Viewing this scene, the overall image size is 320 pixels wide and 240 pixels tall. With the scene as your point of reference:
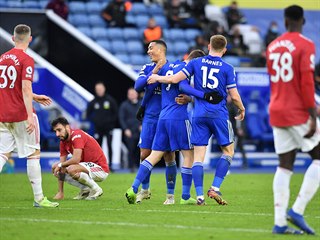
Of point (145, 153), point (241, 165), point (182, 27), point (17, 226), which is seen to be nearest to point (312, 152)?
point (17, 226)

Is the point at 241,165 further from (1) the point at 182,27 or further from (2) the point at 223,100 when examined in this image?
(2) the point at 223,100

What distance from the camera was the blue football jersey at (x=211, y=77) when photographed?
13.7 meters

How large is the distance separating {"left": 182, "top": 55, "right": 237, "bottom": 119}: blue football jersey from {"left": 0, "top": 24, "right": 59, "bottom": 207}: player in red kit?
2.34m

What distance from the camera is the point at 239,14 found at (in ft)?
107

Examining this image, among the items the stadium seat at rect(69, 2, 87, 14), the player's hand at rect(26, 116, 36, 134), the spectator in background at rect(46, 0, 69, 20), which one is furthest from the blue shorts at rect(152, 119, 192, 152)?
the stadium seat at rect(69, 2, 87, 14)

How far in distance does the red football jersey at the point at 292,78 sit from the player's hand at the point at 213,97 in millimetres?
3307

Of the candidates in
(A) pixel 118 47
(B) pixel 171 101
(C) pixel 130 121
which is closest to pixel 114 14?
(A) pixel 118 47

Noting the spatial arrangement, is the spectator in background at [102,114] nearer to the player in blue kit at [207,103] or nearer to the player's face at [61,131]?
the player's face at [61,131]

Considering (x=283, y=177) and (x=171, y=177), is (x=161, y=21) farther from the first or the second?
(x=283, y=177)

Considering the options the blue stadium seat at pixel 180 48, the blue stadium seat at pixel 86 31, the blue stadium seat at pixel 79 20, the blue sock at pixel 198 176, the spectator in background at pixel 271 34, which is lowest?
the blue sock at pixel 198 176

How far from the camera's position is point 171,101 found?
14055mm

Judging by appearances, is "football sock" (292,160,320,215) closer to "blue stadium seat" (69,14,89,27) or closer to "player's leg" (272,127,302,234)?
"player's leg" (272,127,302,234)

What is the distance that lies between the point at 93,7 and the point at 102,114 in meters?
6.16

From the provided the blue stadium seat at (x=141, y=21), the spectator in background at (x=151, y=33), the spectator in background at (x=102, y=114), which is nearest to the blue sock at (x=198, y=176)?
the spectator in background at (x=102, y=114)
